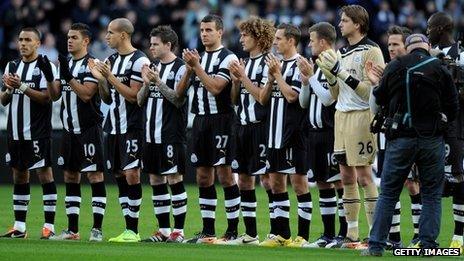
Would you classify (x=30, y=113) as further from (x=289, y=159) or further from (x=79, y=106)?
(x=289, y=159)

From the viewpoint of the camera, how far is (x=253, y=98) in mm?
15906

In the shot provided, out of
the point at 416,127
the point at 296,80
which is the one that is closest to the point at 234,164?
the point at 296,80

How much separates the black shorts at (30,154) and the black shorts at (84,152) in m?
0.29

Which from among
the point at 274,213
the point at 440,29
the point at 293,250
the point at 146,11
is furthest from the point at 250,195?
the point at 146,11

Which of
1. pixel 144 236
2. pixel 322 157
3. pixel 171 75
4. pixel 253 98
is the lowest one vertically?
pixel 144 236

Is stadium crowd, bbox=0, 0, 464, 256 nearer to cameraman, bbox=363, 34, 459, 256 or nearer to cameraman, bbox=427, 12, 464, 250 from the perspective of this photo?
cameraman, bbox=427, 12, 464, 250

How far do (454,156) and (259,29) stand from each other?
289cm

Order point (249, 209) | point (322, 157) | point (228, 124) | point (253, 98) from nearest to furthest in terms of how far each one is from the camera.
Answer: point (322, 157) < point (253, 98) < point (249, 209) < point (228, 124)

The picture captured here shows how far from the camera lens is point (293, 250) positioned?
1462 cm

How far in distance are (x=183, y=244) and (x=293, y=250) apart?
4.88ft

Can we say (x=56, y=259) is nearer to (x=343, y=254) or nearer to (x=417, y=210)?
(x=343, y=254)

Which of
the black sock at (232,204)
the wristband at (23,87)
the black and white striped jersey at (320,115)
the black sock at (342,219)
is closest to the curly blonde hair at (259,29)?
the black and white striped jersey at (320,115)

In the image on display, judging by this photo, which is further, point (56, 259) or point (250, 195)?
point (250, 195)

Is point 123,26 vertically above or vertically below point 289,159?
above
